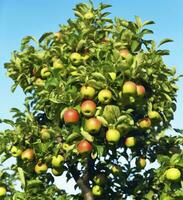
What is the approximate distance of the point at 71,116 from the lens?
9680 millimetres

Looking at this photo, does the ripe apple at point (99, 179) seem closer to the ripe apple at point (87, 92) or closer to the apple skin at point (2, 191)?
the apple skin at point (2, 191)

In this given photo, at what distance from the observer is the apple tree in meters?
9.66

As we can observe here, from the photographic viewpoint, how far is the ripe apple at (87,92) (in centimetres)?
962

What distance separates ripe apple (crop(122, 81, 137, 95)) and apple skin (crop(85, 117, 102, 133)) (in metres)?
0.80

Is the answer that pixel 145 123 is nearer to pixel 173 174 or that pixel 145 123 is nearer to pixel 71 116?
pixel 173 174

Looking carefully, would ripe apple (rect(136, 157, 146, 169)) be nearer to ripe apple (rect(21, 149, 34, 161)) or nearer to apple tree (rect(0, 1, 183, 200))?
apple tree (rect(0, 1, 183, 200))

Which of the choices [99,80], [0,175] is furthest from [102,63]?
[0,175]

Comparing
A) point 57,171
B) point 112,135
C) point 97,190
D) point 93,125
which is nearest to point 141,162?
point 97,190

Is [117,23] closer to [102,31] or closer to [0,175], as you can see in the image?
[102,31]

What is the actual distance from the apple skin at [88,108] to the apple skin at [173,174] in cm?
209

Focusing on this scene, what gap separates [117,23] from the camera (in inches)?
448

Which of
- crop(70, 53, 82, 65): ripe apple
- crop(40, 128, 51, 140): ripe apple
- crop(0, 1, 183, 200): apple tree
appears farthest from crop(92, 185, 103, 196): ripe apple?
crop(70, 53, 82, 65): ripe apple

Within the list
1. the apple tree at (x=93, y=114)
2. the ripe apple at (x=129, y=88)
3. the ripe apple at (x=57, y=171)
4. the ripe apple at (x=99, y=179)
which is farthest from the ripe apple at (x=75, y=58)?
the ripe apple at (x=99, y=179)

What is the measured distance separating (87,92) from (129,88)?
87cm
